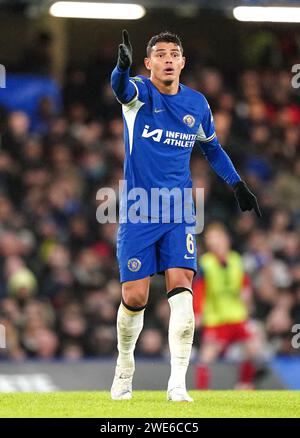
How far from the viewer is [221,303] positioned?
13.3 meters

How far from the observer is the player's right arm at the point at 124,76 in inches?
292

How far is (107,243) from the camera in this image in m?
15.3

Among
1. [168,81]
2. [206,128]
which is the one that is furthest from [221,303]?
[168,81]

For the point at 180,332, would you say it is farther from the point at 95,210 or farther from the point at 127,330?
the point at 95,210

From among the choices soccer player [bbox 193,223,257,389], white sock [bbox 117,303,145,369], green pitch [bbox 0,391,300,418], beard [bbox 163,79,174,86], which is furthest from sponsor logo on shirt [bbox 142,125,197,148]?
soccer player [bbox 193,223,257,389]

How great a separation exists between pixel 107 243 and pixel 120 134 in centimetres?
197

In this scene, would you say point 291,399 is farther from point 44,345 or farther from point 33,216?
point 33,216

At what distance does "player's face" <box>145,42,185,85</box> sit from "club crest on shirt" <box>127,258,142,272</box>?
1169 mm

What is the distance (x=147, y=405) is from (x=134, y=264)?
2.95 feet

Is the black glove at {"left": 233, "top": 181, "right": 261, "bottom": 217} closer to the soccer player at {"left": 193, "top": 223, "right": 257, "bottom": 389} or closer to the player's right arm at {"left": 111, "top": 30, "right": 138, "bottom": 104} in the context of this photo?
the player's right arm at {"left": 111, "top": 30, "right": 138, "bottom": 104}

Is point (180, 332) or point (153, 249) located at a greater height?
point (153, 249)

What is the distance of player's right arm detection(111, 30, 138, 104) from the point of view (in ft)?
24.3

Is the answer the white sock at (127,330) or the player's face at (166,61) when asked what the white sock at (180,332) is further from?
the player's face at (166,61)

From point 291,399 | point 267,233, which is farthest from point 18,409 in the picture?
point 267,233
